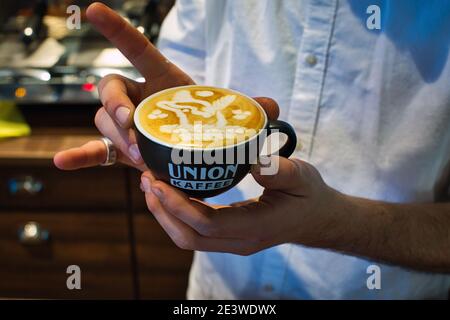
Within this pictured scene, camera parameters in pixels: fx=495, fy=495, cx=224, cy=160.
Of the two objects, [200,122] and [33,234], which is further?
[33,234]

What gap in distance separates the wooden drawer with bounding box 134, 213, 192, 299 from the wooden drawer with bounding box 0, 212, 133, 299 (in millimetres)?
43

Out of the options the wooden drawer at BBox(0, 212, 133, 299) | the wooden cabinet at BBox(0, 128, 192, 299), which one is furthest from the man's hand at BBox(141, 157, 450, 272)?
the wooden drawer at BBox(0, 212, 133, 299)

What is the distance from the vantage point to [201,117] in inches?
22.7

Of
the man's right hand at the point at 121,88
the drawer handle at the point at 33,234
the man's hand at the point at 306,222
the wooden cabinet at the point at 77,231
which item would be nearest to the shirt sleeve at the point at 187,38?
the man's right hand at the point at 121,88

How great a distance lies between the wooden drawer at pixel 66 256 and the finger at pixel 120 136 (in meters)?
0.83

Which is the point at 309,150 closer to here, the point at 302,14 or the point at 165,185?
the point at 302,14

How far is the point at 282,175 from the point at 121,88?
262 millimetres

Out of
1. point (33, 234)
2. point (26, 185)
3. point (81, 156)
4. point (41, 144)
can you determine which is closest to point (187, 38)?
point (81, 156)

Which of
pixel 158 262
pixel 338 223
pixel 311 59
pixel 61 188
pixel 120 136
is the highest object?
pixel 311 59

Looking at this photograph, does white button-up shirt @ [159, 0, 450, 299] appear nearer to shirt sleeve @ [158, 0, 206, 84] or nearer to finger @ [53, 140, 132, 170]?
shirt sleeve @ [158, 0, 206, 84]

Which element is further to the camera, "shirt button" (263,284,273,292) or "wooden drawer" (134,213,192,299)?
"wooden drawer" (134,213,192,299)

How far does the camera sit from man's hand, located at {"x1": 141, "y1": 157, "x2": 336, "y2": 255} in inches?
22.2

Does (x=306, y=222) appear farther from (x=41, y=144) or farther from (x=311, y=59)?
(x=41, y=144)
